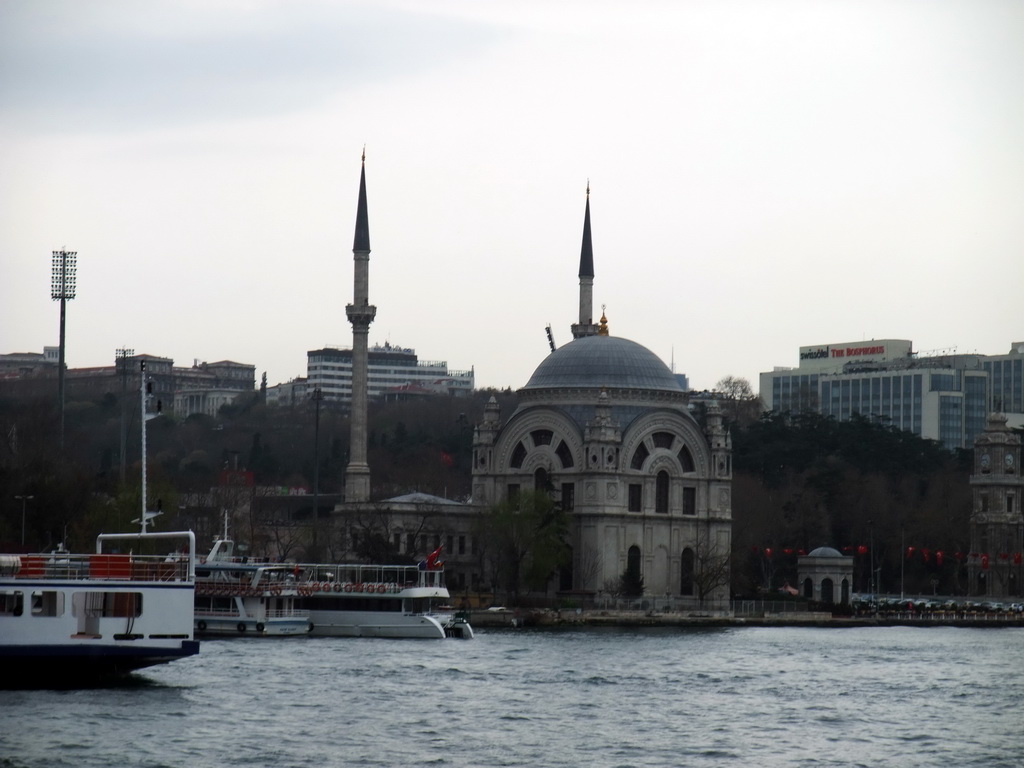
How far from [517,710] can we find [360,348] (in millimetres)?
54003

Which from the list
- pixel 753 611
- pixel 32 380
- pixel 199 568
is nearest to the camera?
pixel 199 568

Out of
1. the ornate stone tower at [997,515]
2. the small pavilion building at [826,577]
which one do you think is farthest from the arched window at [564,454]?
the ornate stone tower at [997,515]

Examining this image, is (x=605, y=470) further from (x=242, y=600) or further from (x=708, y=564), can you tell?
(x=242, y=600)

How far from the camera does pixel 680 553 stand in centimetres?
9794

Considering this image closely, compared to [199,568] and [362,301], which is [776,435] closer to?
[362,301]

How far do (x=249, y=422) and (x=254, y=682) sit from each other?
11898 cm

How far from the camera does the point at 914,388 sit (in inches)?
6673

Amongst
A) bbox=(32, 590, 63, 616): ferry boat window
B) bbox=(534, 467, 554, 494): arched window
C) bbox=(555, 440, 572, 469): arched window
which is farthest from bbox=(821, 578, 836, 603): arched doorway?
bbox=(32, 590, 63, 616): ferry boat window

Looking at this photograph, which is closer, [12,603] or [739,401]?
[12,603]

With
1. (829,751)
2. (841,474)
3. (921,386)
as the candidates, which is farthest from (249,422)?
(829,751)

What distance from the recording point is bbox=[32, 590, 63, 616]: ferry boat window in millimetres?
45344

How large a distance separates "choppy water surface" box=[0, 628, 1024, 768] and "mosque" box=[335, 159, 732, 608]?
2985 centimetres

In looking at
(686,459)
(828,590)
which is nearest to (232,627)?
(686,459)

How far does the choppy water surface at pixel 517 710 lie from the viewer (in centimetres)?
3856
